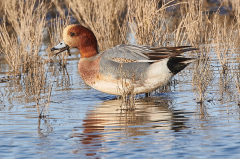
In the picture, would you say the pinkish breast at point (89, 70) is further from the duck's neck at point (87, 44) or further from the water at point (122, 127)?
the water at point (122, 127)

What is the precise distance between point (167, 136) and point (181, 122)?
564 millimetres

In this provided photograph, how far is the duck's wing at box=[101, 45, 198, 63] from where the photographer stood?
6.13 m

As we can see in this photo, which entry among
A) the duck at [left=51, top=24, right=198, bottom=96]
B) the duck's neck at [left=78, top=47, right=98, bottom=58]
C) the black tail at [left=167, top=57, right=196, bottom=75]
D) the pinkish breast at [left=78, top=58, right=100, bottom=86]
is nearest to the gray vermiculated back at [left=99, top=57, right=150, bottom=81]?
the duck at [left=51, top=24, right=198, bottom=96]

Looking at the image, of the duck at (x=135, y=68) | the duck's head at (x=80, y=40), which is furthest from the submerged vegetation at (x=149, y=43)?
the duck's head at (x=80, y=40)

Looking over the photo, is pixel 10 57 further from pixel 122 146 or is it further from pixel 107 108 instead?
pixel 122 146

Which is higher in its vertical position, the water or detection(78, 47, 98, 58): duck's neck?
detection(78, 47, 98, 58): duck's neck

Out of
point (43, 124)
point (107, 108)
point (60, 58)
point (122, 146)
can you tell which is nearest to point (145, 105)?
point (107, 108)

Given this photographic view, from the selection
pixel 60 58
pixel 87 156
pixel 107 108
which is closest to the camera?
pixel 87 156

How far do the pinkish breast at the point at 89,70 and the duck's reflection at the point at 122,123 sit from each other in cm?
43

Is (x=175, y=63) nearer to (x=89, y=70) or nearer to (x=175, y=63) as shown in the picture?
(x=175, y=63)

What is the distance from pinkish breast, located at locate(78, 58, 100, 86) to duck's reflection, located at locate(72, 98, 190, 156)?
0.43 metres

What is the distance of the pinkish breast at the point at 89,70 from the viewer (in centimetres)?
634

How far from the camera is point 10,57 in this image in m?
8.92

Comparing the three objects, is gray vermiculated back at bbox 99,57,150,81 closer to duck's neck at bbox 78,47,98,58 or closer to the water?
the water
